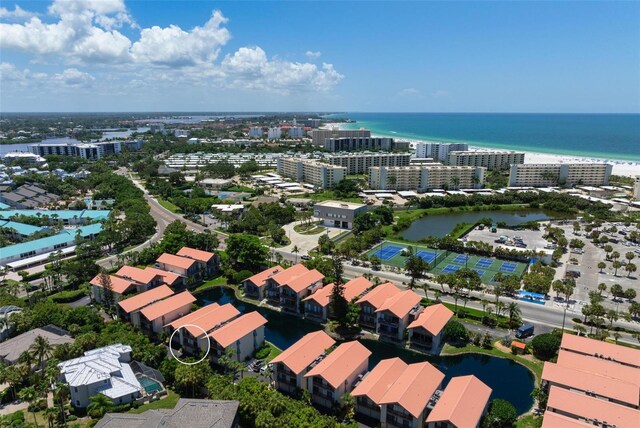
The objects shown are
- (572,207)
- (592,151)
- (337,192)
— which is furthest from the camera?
(592,151)

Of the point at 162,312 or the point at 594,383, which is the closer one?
the point at 594,383

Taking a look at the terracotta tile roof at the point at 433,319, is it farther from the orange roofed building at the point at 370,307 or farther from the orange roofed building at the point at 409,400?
the orange roofed building at the point at 409,400

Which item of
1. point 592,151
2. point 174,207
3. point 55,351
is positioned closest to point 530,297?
point 55,351

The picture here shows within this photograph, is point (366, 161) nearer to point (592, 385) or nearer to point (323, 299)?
point (323, 299)

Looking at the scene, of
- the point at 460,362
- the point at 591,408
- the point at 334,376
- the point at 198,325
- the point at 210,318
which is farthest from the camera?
the point at 210,318

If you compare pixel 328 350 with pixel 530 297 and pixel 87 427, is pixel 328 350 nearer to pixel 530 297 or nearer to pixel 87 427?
pixel 87 427

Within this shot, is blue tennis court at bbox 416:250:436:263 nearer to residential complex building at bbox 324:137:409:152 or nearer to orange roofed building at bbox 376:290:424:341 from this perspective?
orange roofed building at bbox 376:290:424:341

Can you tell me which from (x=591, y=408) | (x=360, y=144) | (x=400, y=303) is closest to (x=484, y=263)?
(x=400, y=303)
